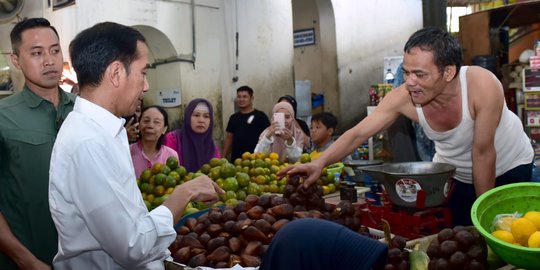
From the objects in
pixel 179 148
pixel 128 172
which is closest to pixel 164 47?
pixel 179 148

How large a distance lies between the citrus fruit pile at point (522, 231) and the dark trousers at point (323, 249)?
27.9 inches

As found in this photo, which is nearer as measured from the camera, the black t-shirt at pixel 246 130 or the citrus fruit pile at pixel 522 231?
the citrus fruit pile at pixel 522 231

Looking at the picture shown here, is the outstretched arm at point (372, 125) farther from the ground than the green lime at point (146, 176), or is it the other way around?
the outstretched arm at point (372, 125)

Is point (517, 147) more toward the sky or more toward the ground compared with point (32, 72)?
more toward the ground

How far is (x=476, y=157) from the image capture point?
8.38ft

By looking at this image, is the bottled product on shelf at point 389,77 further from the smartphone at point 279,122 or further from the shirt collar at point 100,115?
the shirt collar at point 100,115

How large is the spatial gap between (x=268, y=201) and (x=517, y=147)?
1459 mm

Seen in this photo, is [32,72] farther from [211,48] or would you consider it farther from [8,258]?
[211,48]

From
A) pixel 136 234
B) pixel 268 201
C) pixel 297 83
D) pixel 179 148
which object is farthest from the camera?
pixel 297 83

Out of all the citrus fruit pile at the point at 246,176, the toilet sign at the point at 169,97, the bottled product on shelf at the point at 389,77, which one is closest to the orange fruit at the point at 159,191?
the citrus fruit pile at the point at 246,176

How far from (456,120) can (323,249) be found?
63.1 inches

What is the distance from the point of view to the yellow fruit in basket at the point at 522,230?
178 centimetres

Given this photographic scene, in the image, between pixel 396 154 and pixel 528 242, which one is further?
pixel 396 154

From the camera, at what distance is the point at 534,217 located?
188 cm
